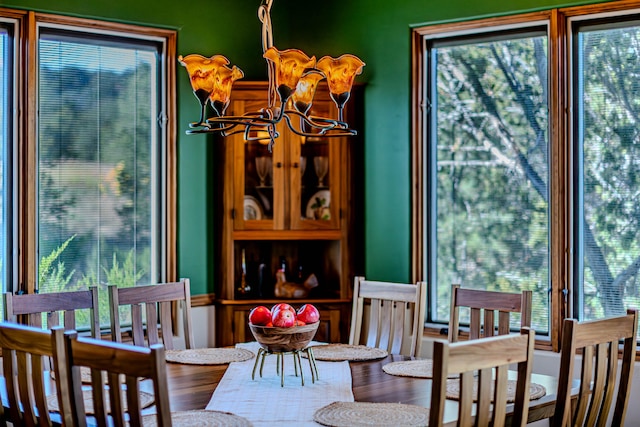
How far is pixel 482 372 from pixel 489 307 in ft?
4.23

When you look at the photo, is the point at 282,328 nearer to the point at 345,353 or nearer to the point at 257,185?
the point at 345,353

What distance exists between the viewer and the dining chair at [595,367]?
218 centimetres

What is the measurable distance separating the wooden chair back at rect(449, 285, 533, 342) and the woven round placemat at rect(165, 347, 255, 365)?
90 cm

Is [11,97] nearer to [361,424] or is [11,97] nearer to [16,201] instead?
[16,201]

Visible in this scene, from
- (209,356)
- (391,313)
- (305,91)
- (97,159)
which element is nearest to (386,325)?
(391,313)

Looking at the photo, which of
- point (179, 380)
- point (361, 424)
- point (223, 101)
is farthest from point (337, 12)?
point (361, 424)

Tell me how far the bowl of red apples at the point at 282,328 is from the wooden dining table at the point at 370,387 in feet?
0.69

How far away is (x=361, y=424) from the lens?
86.7 inches

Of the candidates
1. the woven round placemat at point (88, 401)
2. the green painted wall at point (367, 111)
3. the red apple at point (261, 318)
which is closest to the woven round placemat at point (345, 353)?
the red apple at point (261, 318)

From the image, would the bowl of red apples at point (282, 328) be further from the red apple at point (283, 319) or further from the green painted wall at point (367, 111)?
the green painted wall at point (367, 111)

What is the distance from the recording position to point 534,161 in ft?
13.2

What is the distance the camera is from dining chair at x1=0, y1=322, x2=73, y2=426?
1994mm

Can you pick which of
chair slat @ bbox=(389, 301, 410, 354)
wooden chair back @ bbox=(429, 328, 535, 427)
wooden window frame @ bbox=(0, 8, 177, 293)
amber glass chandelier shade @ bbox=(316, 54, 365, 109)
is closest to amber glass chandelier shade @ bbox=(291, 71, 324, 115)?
amber glass chandelier shade @ bbox=(316, 54, 365, 109)

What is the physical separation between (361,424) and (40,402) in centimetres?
89
